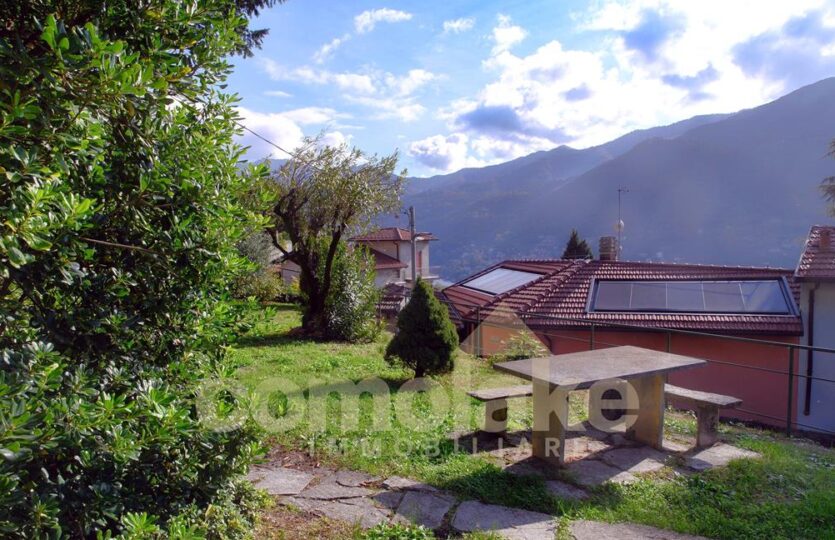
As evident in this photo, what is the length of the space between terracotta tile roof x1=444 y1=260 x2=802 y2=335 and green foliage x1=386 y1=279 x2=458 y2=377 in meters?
5.87

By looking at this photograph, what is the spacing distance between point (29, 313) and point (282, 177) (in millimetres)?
10414

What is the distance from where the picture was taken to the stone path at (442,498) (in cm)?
313

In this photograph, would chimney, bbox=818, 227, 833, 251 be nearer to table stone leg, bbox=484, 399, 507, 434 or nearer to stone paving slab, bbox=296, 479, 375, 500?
table stone leg, bbox=484, 399, 507, 434

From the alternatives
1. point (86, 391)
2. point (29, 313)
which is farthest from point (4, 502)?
point (29, 313)

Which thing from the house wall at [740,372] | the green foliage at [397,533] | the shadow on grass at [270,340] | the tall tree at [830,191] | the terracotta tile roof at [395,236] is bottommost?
the house wall at [740,372]

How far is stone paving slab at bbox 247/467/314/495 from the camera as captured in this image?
3531 millimetres

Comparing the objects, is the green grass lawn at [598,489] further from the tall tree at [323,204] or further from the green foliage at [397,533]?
the tall tree at [323,204]

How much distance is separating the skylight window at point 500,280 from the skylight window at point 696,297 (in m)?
2.81

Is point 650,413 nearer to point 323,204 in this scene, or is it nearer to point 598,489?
point 598,489

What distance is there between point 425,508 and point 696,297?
43.4 feet

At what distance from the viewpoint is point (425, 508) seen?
3.33 m

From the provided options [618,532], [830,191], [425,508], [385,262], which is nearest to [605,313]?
[618,532]

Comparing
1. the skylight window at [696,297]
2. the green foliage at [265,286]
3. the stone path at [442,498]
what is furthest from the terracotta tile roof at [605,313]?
the stone path at [442,498]

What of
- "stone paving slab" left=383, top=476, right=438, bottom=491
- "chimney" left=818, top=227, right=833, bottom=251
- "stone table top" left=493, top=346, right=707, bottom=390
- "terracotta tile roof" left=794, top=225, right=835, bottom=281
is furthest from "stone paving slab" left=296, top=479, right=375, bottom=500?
"chimney" left=818, top=227, right=833, bottom=251
